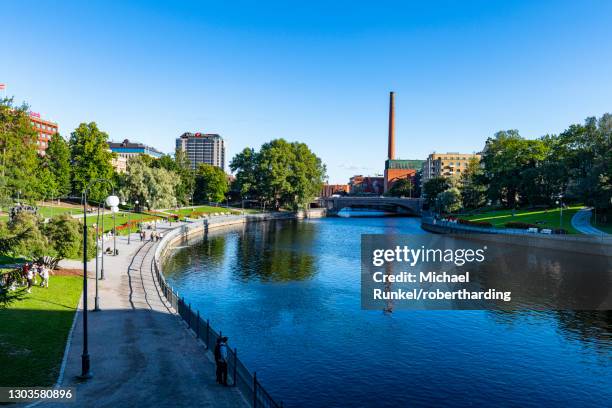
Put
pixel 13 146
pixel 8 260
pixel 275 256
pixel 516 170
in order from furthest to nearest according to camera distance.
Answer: pixel 516 170, pixel 275 256, pixel 13 146, pixel 8 260

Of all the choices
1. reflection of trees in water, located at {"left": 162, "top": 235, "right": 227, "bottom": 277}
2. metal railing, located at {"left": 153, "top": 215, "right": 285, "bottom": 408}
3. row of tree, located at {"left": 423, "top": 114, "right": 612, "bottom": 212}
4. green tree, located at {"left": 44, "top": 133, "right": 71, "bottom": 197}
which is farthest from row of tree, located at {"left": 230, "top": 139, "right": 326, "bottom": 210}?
metal railing, located at {"left": 153, "top": 215, "right": 285, "bottom": 408}

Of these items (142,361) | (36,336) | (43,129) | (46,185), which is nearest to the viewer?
(142,361)

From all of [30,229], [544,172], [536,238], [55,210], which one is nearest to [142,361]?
[30,229]

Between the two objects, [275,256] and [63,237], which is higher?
[63,237]

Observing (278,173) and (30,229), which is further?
(278,173)

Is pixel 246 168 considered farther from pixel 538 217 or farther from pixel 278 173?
pixel 538 217

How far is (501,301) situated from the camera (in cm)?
3784

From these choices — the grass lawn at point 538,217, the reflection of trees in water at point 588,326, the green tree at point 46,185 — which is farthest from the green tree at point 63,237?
the grass lawn at point 538,217

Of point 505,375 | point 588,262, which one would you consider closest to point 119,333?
point 505,375

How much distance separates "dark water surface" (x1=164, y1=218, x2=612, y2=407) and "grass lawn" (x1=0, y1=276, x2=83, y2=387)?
8.83m

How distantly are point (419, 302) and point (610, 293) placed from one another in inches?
677

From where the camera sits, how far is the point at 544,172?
94625mm

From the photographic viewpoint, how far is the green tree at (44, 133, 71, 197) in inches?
3844

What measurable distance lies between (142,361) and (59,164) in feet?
302
